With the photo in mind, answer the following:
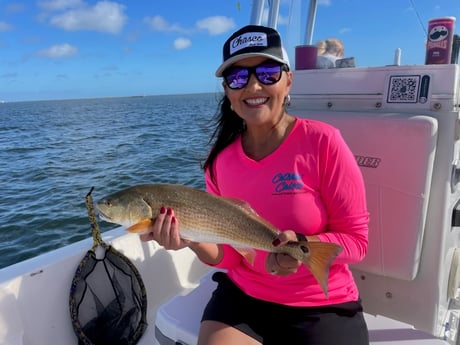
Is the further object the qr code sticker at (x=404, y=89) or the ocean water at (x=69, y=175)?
the ocean water at (x=69, y=175)

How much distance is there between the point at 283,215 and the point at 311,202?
17cm

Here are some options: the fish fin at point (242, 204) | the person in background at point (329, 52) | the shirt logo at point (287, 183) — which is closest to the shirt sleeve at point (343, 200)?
the shirt logo at point (287, 183)

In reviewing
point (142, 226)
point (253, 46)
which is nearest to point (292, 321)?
point (142, 226)

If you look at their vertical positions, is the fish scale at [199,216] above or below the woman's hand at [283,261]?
above

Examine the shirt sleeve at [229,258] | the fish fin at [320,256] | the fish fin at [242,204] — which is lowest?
the shirt sleeve at [229,258]

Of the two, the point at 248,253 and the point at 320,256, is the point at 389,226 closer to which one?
the point at 320,256

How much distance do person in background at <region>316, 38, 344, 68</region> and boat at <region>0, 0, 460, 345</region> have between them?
0.27m

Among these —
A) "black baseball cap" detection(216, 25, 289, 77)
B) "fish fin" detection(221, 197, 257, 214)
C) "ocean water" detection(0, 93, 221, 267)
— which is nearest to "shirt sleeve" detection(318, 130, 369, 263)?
"fish fin" detection(221, 197, 257, 214)

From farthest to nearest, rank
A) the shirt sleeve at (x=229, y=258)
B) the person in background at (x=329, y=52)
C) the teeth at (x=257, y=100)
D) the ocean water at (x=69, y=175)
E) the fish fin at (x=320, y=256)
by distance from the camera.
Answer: the ocean water at (x=69, y=175) < the person in background at (x=329, y=52) < the shirt sleeve at (x=229, y=258) < the teeth at (x=257, y=100) < the fish fin at (x=320, y=256)

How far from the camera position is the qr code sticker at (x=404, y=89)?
242 centimetres

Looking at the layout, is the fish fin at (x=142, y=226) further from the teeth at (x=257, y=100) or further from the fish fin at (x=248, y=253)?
the teeth at (x=257, y=100)

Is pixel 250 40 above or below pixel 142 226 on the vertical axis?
above

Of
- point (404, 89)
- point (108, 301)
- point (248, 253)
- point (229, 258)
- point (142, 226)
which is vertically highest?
point (404, 89)

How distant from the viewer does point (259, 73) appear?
2023 mm
